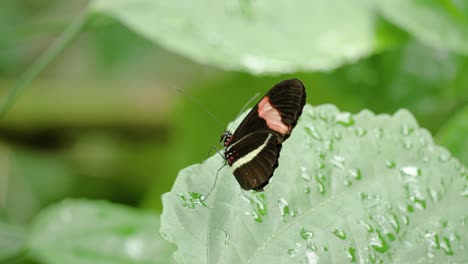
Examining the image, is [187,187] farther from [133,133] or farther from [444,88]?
[133,133]

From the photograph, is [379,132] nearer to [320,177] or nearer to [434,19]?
[320,177]

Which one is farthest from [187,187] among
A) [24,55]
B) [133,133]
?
[24,55]

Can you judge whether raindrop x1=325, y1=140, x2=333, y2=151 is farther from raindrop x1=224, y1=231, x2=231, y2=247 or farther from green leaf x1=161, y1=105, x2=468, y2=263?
raindrop x1=224, y1=231, x2=231, y2=247

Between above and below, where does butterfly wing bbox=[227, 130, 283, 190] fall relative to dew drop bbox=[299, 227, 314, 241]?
above

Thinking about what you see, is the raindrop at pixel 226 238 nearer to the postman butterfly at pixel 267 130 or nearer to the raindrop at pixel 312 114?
the postman butterfly at pixel 267 130

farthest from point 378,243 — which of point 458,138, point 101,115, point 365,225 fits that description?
point 101,115

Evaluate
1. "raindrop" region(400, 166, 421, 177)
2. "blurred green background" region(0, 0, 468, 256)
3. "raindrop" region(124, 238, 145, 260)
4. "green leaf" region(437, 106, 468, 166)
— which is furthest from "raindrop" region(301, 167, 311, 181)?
"blurred green background" region(0, 0, 468, 256)
